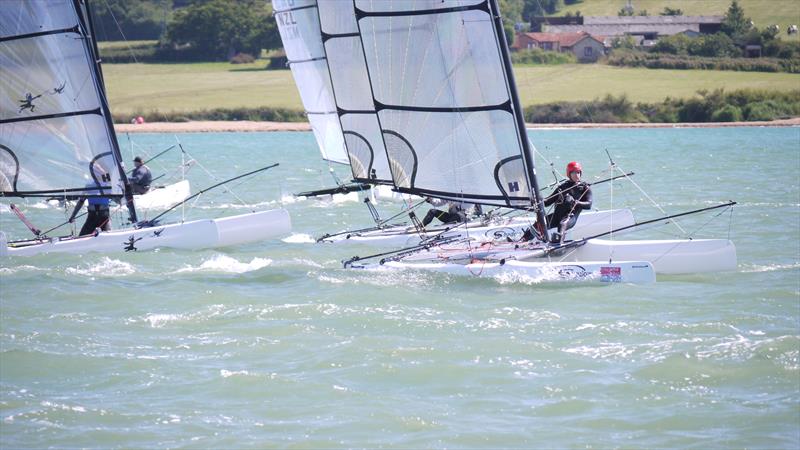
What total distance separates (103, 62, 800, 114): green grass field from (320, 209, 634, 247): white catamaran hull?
48.4 metres

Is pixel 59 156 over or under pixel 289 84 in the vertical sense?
over

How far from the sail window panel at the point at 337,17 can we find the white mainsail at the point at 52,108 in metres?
3.95

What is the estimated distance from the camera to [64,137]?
1925 centimetres

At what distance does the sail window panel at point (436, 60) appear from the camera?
51.4ft

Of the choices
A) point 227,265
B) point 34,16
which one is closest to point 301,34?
point 34,16

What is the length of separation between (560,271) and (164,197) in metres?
14.3

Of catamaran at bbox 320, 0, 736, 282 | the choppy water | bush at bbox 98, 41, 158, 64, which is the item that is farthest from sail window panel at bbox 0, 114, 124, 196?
bush at bbox 98, 41, 158, 64

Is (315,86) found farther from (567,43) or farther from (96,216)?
(567,43)

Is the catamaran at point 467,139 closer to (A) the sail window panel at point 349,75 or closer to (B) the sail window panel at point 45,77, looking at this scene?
(A) the sail window panel at point 349,75

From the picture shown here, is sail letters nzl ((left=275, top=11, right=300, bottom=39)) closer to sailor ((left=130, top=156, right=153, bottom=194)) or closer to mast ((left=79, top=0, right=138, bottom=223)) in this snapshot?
sailor ((left=130, top=156, right=153, bottom=194))

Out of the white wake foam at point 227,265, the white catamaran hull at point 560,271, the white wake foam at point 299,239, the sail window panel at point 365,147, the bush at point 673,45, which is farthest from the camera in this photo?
the bush at point 673,45

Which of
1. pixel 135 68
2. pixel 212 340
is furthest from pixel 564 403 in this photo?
pixel 135 68

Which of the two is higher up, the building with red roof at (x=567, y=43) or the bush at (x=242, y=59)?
the bush at (x=242, y=59)

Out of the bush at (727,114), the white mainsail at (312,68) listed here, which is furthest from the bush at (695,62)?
the white mainsail at (312,68)
